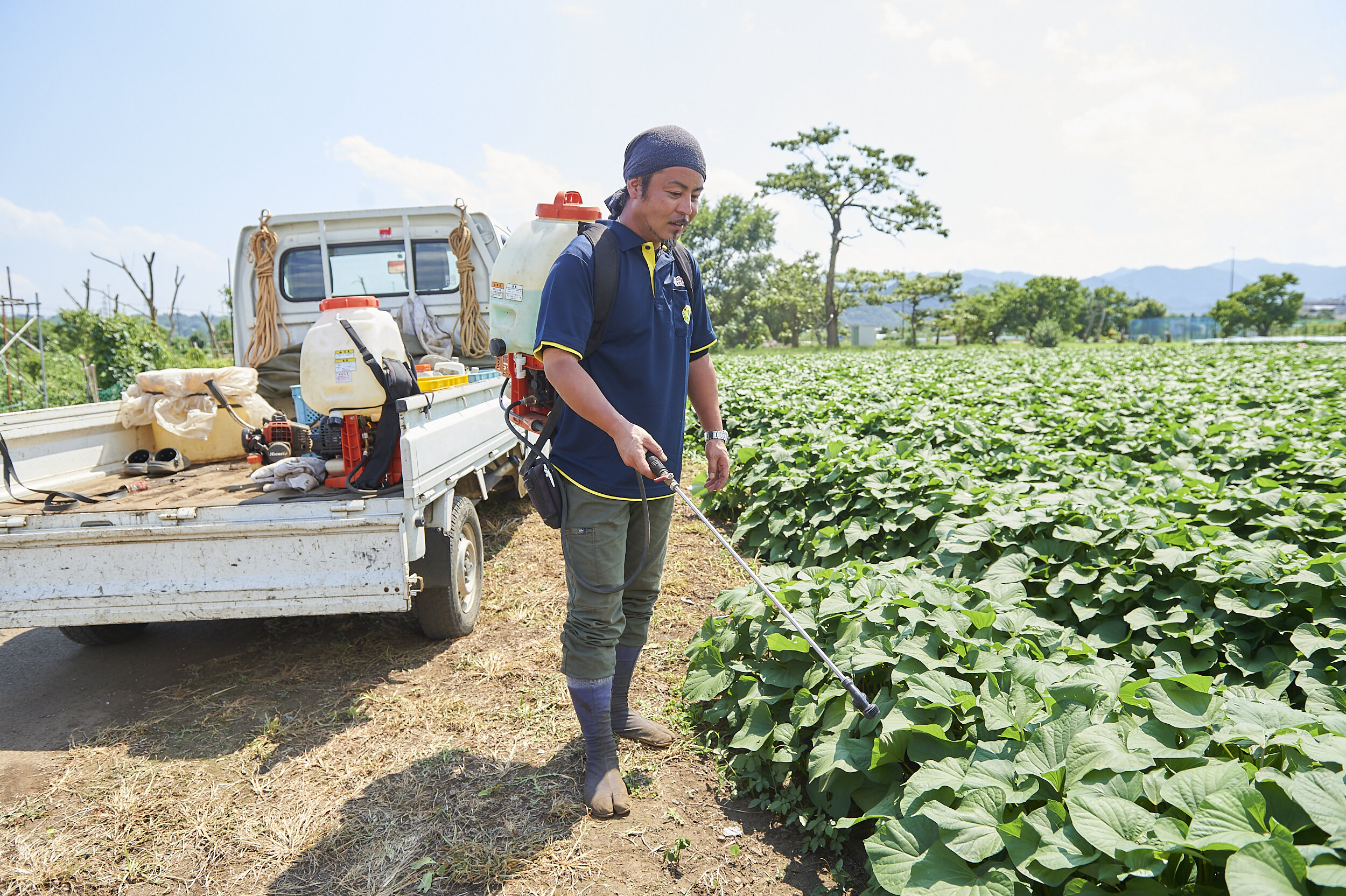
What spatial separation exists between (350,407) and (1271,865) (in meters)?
3.70

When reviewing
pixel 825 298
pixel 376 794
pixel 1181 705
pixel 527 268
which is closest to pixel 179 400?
pixel 527 268

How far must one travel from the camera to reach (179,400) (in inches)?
181

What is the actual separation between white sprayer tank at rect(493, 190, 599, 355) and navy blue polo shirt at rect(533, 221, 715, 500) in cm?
61

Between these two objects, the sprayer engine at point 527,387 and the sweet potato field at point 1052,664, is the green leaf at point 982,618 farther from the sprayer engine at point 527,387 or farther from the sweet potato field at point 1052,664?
the sprayer engine at point 527,387

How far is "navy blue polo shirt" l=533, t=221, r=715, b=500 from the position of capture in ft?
7.63

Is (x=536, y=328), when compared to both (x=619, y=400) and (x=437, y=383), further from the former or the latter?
(x=437, y=383)

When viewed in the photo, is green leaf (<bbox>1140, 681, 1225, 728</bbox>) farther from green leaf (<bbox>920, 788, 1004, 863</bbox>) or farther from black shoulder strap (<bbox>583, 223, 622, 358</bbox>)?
black shoulder strap (<bbox>583, 223, 622, 358</bbox>)

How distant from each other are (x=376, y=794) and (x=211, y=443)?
294cm

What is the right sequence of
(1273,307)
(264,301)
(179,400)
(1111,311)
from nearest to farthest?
1. (179,400)
2. (264,301)
3. (1273,307)
4. (1111,311)

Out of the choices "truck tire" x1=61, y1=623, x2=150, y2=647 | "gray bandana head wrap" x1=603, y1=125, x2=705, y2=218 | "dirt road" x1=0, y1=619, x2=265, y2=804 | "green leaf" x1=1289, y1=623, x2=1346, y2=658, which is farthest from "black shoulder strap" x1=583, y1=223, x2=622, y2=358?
"truck tire" x1=61, y1=623, x2=150, y2=647

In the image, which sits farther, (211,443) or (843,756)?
(211,443)

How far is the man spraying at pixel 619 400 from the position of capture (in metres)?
2.30

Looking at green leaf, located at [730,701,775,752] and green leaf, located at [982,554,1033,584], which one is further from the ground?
green leaf, located at [982,554,1033,584]

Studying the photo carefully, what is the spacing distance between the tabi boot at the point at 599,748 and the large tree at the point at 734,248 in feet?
191
